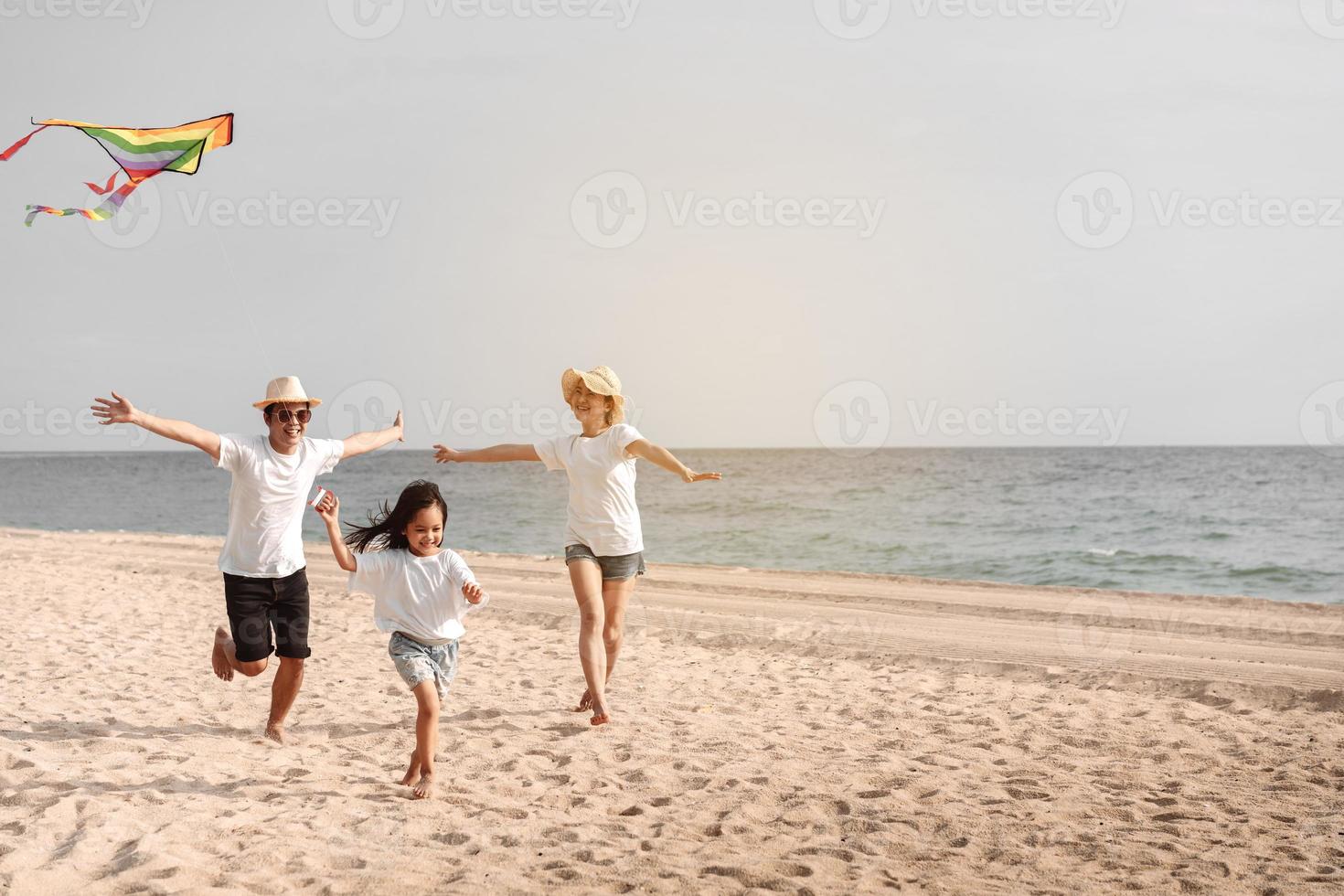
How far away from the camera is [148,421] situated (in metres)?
4.51

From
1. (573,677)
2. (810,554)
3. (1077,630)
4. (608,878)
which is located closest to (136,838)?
(608,878)

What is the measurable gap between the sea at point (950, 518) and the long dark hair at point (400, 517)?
3.34 meters

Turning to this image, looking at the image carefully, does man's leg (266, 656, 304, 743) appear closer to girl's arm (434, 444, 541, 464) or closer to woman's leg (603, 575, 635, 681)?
girl's arm (434, 444, 541, 464)

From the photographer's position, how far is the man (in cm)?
523

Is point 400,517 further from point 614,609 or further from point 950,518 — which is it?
point 950,518

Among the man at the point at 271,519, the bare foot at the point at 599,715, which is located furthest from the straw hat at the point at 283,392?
the bare foot at the point at 599,715

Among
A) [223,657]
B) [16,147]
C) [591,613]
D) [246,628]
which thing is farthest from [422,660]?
[16,147]

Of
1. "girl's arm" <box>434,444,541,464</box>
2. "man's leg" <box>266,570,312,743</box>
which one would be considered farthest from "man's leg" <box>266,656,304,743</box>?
"girl's arm" <box>434,444,541,464</box>

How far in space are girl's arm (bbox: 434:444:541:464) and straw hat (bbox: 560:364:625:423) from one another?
0.37 m

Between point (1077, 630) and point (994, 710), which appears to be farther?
point (1077, 630)

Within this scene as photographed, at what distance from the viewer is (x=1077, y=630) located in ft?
34.7

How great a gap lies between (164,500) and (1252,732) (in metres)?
50.6

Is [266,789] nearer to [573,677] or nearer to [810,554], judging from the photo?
[573,677]

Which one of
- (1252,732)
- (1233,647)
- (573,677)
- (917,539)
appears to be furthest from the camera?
(917,539)
